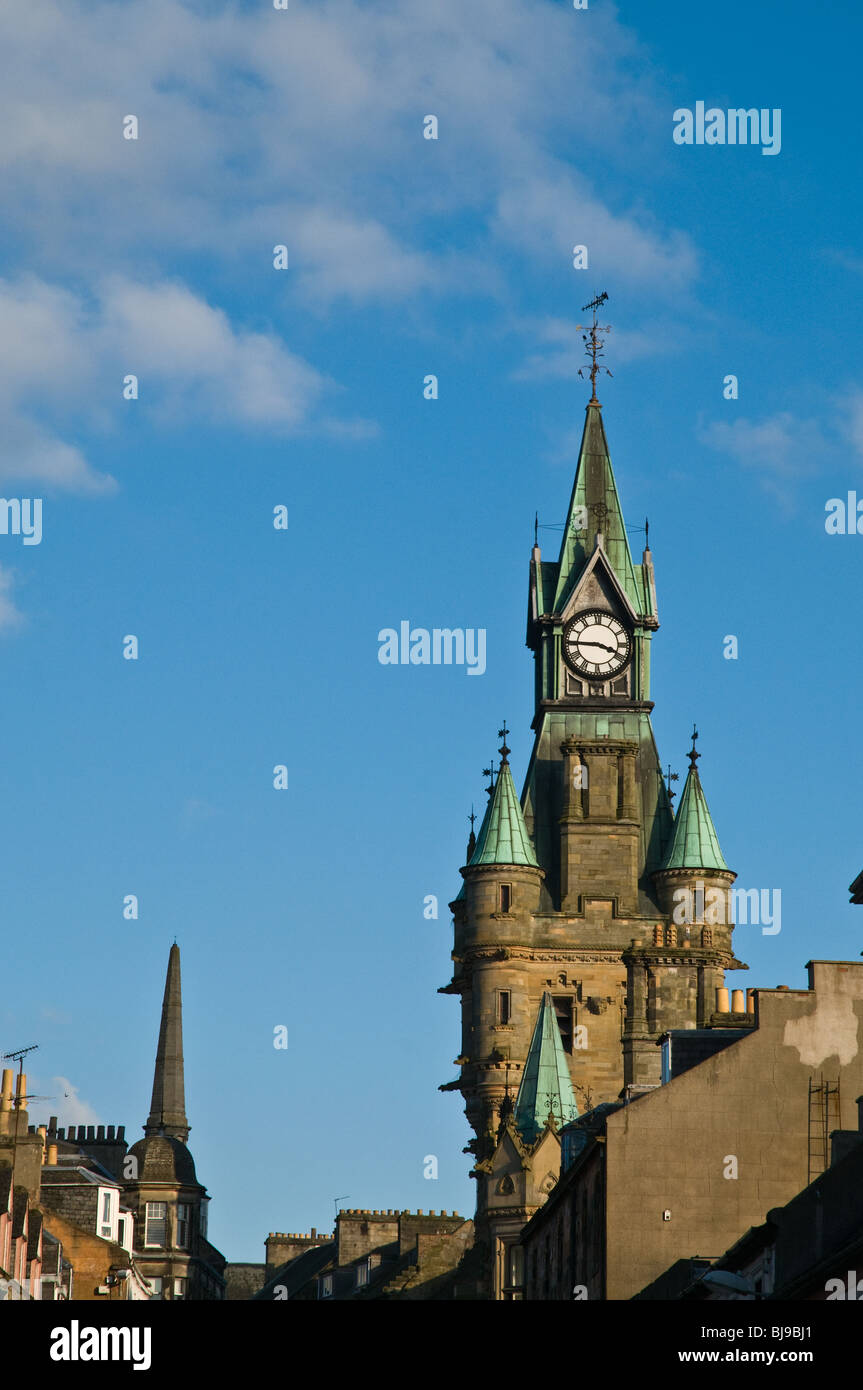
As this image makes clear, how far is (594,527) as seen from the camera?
457 feet

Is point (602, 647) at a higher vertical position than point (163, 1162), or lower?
higher

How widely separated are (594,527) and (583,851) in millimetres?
19023

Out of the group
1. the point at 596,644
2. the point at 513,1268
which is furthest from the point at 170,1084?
the point at 513,1268

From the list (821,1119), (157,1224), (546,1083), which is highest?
(546,1083)

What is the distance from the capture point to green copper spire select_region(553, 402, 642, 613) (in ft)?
452

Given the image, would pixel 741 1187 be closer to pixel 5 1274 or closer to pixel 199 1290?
pixel 5 1274

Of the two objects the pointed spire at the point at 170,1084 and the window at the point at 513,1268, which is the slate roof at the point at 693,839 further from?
the pointed spire at the point at 170,1084

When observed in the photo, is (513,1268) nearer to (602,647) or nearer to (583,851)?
(583,851)

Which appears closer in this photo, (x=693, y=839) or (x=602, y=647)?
(x=693, y=839)

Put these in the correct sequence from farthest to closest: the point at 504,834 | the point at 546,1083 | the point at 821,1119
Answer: the point at 504,834 → the point at 546,1083 → the point at 821,1119

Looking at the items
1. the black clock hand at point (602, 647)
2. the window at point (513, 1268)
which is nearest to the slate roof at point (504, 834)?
the black clock hand at point (602, 647)

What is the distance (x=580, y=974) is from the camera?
126062 mm
